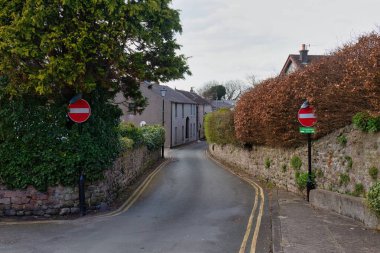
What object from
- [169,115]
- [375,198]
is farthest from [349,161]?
[169,115]

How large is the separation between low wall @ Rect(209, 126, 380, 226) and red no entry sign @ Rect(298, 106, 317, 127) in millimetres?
711

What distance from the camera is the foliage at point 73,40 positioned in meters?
10.1

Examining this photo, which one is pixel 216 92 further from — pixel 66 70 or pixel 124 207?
pixel 66 70

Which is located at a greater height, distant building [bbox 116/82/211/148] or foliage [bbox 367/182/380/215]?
distant building [bbox 116/82/211/148]

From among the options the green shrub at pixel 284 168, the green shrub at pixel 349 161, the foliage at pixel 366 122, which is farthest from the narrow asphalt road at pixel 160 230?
the foliage at pixel 366 122

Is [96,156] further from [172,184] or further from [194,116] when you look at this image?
[194,116]

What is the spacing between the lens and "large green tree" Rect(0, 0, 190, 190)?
1028 cm

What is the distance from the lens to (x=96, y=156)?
1194 cm

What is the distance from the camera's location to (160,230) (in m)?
9.72

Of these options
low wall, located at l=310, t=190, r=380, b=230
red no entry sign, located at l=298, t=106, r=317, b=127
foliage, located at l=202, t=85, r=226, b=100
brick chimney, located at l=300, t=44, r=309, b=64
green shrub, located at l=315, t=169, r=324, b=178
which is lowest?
low wall, located at l=310, t=190, r=380, b=230

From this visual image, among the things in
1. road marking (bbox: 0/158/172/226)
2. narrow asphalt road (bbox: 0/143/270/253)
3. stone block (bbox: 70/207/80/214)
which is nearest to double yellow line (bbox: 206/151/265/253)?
narrow asphalt road (bbox: 0/143/270/253)

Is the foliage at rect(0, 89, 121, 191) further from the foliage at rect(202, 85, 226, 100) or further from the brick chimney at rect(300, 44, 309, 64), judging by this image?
the foliage at rect(202, 85, 226, 100)

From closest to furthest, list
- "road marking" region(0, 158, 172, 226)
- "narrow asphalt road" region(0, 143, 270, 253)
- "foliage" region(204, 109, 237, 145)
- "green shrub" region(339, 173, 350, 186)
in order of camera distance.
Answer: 1. "narrow asphalt road" region(0, 143, 270, 253)
2. "green shrub" region(339, 173, 350, 186)
3. "road marking" region(0, 158, 172, 226)
4. "foliage" region(204, 109, 237, 145)

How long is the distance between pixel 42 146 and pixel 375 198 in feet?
30.2
